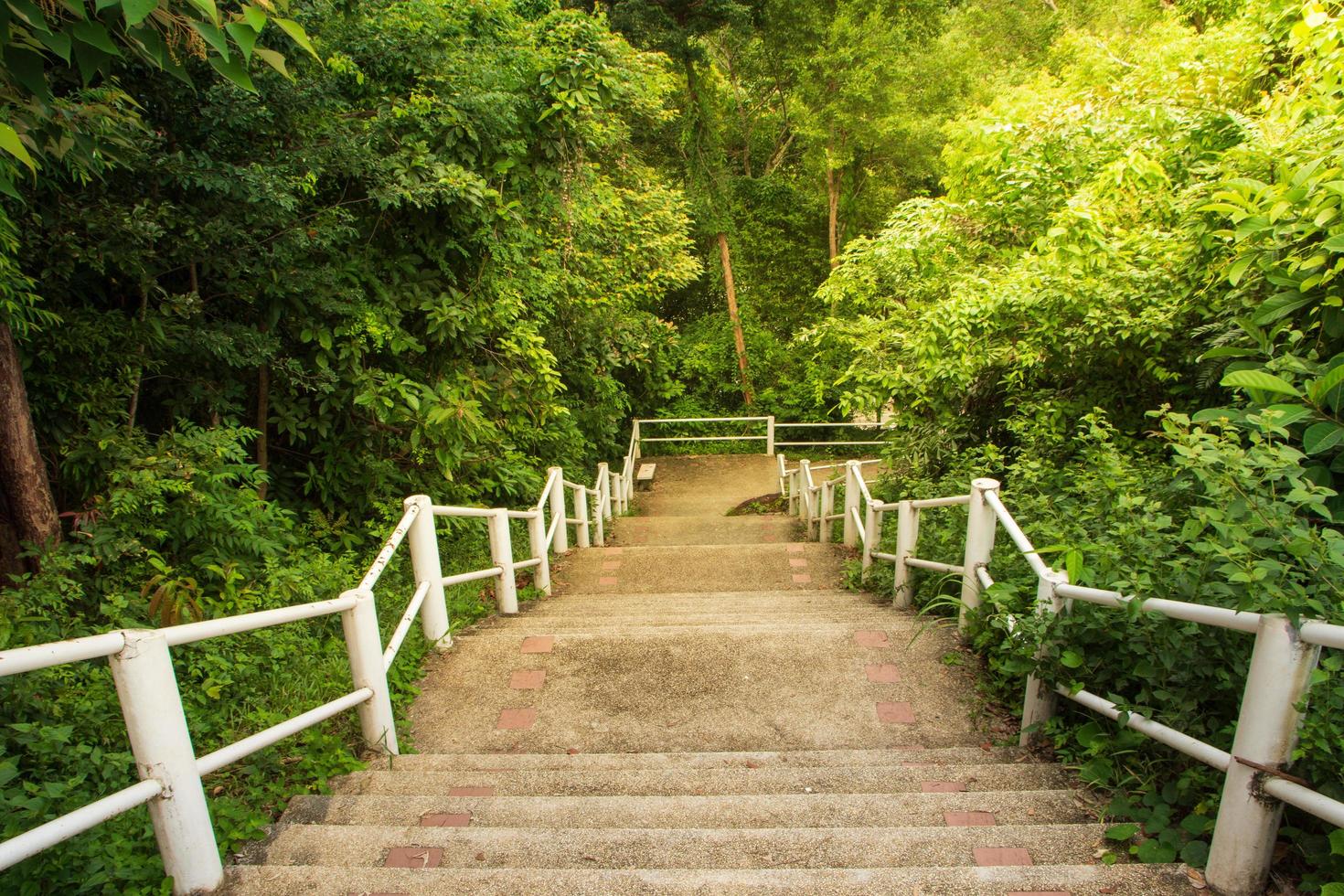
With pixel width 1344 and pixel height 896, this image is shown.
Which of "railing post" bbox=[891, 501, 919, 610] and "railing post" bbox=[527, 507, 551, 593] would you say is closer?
"railing post" bbox=[891, 501, 919, 610]

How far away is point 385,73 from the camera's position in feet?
16.2

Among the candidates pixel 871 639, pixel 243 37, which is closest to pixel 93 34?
pixel 243 37

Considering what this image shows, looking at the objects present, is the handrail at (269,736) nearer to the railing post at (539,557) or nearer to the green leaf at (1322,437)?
the railing post at (539,557)

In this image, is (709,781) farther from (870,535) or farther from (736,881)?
(870,535)

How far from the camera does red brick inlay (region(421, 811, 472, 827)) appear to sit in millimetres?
2438

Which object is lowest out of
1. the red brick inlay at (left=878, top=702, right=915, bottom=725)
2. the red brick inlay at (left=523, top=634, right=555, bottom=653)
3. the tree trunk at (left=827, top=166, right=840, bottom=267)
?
the red brick inlay at (left=878, top=702, right=915, bottom=725)

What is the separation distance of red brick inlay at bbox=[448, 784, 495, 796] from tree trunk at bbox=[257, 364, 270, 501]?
2906 mm

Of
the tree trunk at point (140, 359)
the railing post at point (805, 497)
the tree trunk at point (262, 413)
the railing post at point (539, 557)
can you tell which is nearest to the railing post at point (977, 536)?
the railing post at point (539, 557)

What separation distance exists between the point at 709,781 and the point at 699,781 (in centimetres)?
3

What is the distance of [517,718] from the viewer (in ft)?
11.2

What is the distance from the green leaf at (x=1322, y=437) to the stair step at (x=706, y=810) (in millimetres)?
1340

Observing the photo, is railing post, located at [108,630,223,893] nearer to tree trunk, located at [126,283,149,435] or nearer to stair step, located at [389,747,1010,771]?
stair step, located at [389,747,1010,771]

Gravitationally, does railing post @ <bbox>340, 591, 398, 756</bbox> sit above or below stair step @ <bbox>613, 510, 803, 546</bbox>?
above

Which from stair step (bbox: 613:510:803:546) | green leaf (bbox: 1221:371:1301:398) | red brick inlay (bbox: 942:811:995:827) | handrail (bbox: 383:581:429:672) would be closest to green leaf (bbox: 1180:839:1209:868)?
red brick inlay (bbox: 942:811:995:827)
